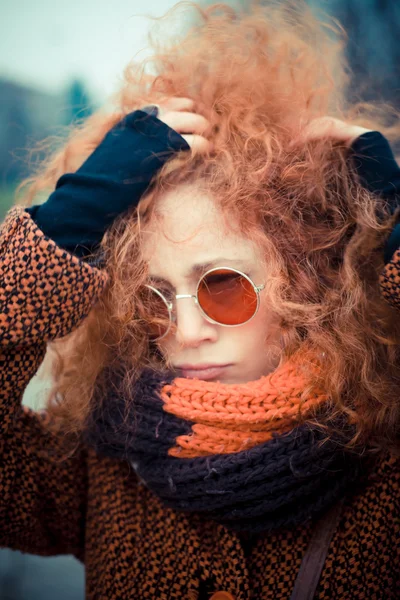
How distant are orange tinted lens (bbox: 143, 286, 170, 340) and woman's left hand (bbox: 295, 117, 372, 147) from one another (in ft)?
1.77

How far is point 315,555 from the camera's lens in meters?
1.15

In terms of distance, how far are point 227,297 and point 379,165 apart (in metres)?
0.53

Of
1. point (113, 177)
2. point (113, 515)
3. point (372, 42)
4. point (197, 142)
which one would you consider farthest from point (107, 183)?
point (372, 42)

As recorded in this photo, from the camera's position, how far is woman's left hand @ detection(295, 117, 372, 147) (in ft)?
4.07

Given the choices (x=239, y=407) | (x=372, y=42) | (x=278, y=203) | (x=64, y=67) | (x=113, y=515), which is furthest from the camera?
(x=64, y=67)

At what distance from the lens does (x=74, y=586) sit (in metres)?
2.12

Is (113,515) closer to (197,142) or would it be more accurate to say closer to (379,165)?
(197,142)

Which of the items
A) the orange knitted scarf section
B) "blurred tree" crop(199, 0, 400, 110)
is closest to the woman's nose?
the orange knitted scarf section

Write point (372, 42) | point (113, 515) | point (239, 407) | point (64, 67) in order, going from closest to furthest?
point (239, 407) < point (113, 515) < point (372, 42) < point (64, 67)

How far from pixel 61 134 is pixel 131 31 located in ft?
1.37

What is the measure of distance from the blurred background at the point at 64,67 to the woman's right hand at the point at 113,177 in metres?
0.53

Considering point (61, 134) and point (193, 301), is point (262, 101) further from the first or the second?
point (61, 134)

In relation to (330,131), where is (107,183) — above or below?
below

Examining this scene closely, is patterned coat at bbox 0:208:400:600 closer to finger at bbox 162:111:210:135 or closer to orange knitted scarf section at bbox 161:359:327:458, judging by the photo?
orange knitted scarf section at bbox 161:359:327:458
